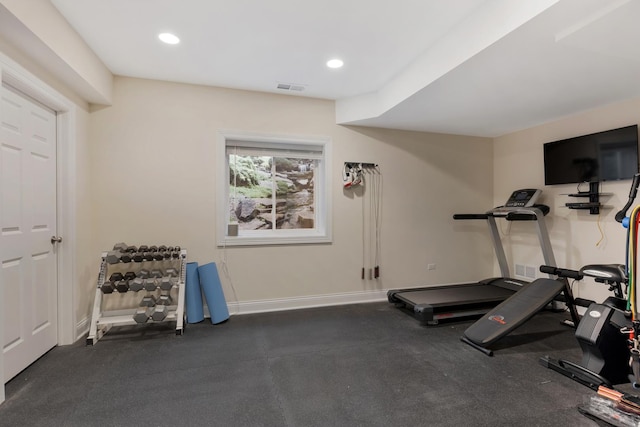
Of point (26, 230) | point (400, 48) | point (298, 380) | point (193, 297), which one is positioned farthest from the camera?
point (193, 297)

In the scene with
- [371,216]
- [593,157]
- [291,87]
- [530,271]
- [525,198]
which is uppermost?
[291,87]

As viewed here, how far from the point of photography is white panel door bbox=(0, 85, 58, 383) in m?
2.08

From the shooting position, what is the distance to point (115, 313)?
3139 millimetres

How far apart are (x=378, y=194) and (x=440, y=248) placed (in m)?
1.32

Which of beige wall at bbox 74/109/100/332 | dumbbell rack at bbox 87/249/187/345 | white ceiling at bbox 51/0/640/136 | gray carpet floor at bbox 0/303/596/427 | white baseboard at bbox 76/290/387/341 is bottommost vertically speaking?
gray carpet floor at bbox 0/303/596/427

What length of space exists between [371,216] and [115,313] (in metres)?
3.23

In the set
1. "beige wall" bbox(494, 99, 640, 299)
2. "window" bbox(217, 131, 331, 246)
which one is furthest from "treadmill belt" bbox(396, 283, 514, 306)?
"window" bbox(217, 131, 331, 246)

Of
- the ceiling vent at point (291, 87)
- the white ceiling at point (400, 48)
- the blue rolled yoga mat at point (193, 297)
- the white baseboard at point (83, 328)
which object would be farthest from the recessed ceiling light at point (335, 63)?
the white baseboard at point (83, 328)

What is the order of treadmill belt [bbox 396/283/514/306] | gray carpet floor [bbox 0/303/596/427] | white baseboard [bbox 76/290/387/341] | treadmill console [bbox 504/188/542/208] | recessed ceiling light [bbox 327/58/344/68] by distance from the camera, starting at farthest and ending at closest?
treadmill console [bbox 504/188/542/208]
white baseboard [bbox 76/290/387/341]
treadmill belt [bbox 396/283/514/306]
recessed ceiling light [bbox 327/58/344/68]
gray carpet floor [bbox 0/303/596/427]

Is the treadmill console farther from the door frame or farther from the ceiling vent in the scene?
the door frame

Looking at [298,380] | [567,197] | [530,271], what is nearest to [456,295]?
[530,271]

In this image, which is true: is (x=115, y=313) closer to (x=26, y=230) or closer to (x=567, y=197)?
(x=26, y=230)

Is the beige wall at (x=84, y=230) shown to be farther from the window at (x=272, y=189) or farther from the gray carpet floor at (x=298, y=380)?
the window at (x=272, y=189)

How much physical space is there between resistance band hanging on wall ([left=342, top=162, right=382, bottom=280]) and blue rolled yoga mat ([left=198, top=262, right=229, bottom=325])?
6.07ft
